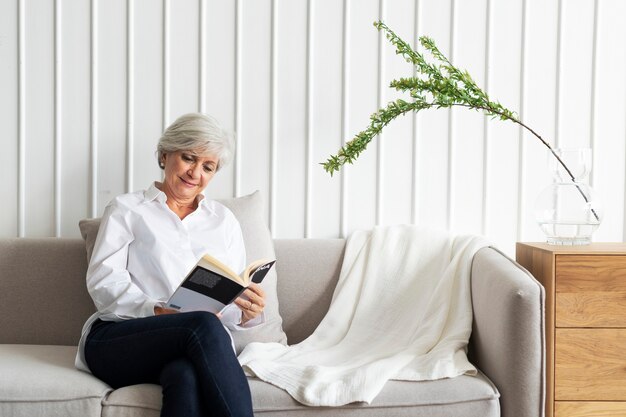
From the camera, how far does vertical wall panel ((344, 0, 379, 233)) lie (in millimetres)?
2600

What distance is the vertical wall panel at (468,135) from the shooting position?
2605mm

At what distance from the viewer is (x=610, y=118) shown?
103 inches

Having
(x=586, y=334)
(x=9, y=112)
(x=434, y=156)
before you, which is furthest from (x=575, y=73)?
(x=9, y=112)

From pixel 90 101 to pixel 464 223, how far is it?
1441 mm

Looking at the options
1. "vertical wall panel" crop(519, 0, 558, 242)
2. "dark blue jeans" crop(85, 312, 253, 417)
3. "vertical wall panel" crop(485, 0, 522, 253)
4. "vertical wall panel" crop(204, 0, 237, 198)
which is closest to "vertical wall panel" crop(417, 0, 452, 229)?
"vertical wall panel" crop(485, 0, 522, 253)

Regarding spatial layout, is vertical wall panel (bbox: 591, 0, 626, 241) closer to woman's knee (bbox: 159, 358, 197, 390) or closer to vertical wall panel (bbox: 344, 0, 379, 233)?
vertical wall panel (bbox: 344, 0, 379, 233)

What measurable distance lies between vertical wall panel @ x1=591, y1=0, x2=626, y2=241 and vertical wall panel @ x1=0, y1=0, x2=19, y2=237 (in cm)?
212

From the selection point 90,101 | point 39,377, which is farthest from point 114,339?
point 90,101

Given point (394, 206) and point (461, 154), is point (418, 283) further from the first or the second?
point (461, 154)

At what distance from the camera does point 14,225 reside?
103 inches

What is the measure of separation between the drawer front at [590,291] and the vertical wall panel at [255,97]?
1091 mm

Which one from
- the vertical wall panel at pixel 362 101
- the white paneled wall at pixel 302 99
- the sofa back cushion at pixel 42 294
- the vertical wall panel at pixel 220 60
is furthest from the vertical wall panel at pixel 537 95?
the sofa back cushion at pixel 42 294

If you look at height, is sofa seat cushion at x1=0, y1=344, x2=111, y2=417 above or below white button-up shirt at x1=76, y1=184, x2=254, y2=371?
below

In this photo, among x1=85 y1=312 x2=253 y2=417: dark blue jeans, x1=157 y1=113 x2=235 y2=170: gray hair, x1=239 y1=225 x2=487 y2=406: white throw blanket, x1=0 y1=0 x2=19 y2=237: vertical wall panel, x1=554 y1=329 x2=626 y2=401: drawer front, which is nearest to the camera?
x1=85 y1=312 x2=253 y2=417: dark blue jeans
